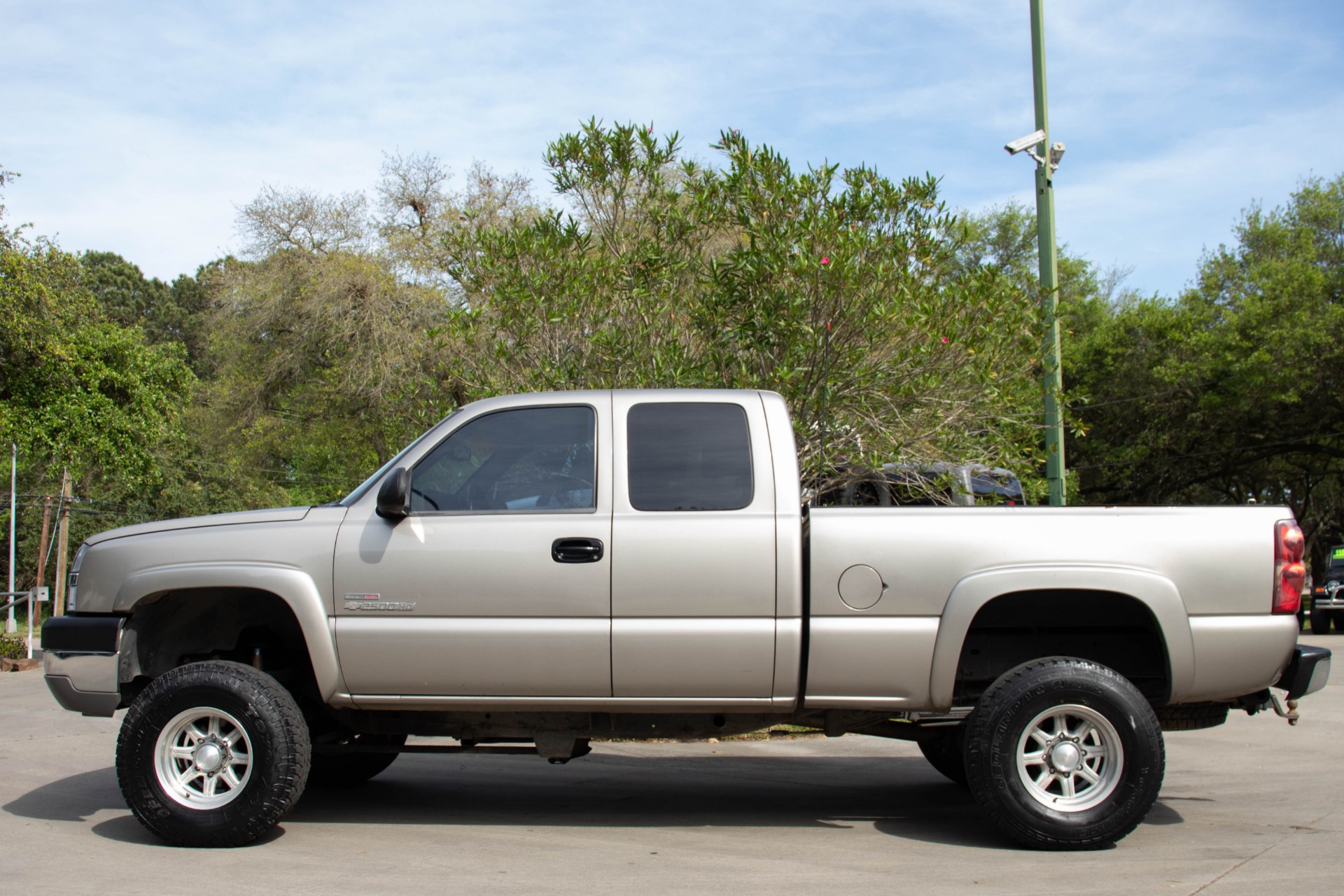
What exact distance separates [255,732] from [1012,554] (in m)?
3.57

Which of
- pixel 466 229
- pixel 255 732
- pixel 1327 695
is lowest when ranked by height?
pixel 1327 695

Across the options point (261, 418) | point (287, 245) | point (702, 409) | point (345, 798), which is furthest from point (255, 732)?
point (287, 245)

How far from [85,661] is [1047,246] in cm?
810

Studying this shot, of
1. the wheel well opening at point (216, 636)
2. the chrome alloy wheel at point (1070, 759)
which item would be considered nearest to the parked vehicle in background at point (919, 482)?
the chrome alloy wheel at point (1070, 759)

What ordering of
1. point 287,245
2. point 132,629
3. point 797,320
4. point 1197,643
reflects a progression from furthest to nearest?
point 287,245
point 797,320
point 132,629
point 1197,643

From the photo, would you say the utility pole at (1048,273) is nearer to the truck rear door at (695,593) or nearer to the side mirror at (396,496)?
the truck rear door at (695,593)

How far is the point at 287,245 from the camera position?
90.2 feet

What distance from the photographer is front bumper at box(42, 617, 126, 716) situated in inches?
216

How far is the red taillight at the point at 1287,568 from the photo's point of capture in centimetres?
522

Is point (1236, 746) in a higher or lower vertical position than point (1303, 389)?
lower

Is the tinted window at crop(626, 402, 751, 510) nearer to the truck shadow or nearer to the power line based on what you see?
the truck shadow

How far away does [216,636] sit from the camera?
237 inches

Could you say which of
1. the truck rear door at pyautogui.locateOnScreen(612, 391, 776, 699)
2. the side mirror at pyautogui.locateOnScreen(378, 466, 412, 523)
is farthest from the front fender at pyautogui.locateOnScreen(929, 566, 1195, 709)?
the side mirror at pyautogui.locateOnScreen(378, 466, 412, 523)

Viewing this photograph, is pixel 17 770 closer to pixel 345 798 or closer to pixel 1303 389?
pixel 345 798
